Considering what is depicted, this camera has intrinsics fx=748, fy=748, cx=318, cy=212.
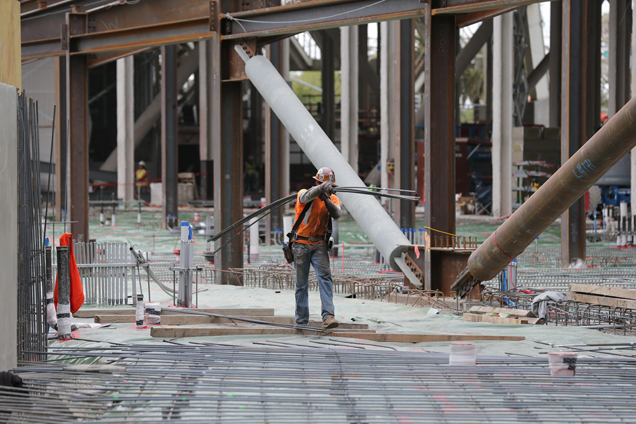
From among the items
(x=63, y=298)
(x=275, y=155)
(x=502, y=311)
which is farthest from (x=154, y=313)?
(x=275, y=155)

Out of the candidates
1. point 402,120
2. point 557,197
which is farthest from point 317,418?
point 402,120

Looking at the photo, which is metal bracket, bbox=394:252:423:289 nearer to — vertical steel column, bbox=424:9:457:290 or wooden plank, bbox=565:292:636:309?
vertical steel column, bbox=424:9:457:290

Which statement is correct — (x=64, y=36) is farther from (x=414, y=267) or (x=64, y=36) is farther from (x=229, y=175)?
(x=414, y=267)

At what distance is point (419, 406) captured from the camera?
5.77 metres

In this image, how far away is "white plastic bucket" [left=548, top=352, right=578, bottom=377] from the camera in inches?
260

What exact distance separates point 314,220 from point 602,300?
454 centimetres

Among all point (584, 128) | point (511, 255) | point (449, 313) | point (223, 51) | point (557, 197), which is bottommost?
point (449, 313)

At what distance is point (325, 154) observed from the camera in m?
13.3

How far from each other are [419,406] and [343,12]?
9211 mm

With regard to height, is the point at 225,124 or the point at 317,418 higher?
the point at 225,124

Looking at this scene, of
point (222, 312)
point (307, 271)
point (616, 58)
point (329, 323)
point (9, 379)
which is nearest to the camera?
point (9, 379)

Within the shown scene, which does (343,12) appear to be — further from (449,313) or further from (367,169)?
(367,169)

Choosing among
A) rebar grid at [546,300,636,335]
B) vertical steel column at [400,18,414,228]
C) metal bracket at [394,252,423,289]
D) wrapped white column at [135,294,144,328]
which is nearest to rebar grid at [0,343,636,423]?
wrapped white column at [135,294,144,328]

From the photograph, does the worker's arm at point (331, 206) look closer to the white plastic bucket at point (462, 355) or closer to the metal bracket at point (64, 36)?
the white plastic bucket at point (462, 355)
